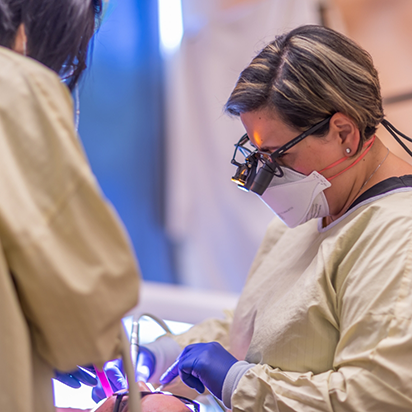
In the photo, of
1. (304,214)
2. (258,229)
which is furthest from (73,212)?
(258,229)

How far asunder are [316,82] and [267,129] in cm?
17

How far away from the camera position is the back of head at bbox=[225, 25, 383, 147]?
108 cm

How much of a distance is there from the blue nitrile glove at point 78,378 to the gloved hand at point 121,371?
0.05 meters

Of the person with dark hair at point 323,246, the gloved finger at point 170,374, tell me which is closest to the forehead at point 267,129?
the person with dark hair at point 323,246

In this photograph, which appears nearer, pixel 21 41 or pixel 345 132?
pixel 21 41

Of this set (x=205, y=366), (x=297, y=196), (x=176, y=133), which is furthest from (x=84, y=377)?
(x=176, y=133)

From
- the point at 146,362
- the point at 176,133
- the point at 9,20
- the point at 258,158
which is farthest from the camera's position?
the point at 176,133

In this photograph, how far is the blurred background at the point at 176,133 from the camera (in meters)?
2.88

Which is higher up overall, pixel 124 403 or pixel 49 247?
pixel 49 247

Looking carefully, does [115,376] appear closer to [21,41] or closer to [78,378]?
[78,378]

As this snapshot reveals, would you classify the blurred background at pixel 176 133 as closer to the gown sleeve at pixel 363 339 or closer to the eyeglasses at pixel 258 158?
the eyeglasses at pixel 258 158

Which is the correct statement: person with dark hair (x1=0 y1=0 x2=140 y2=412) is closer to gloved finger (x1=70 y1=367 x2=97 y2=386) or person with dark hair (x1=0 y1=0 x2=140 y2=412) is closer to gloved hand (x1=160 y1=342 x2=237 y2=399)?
gloved finger (x1=70 y1=367 x2=97 y2=386)

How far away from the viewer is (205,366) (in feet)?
3.73

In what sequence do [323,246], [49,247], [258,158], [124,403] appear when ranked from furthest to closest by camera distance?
[258,158] → [323,246] → [124,403] → [49,247]
